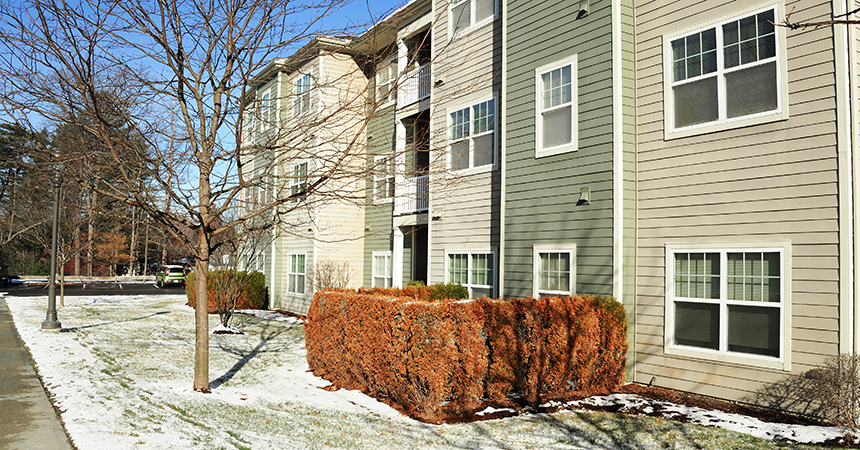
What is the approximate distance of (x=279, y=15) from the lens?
24.0 ft

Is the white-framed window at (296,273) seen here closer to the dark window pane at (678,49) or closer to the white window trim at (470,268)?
the white window trim at (470,268)

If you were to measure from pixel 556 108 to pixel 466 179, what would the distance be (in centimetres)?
321

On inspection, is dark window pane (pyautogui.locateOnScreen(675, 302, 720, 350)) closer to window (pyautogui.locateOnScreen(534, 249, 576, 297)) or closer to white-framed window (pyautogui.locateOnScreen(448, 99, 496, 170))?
window (pyautogui.locateOnScreen(534, 249, 576, 297))

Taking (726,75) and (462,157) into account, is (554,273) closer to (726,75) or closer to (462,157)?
(726,75)

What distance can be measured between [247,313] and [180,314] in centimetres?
221

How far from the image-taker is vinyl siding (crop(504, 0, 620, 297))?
9.27 metres

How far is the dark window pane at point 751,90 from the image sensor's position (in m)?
7.71

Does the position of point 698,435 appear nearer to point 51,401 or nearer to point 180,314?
point 51,401

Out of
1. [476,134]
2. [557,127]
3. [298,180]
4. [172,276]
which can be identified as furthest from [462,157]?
[172,276]

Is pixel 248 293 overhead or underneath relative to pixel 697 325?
underneath

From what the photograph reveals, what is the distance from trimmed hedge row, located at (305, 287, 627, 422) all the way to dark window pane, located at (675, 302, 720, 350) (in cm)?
81

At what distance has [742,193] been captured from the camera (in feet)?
26.1

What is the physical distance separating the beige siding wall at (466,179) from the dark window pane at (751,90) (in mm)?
4839

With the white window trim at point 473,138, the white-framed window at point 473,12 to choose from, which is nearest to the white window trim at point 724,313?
the white window trim at point 473,138
